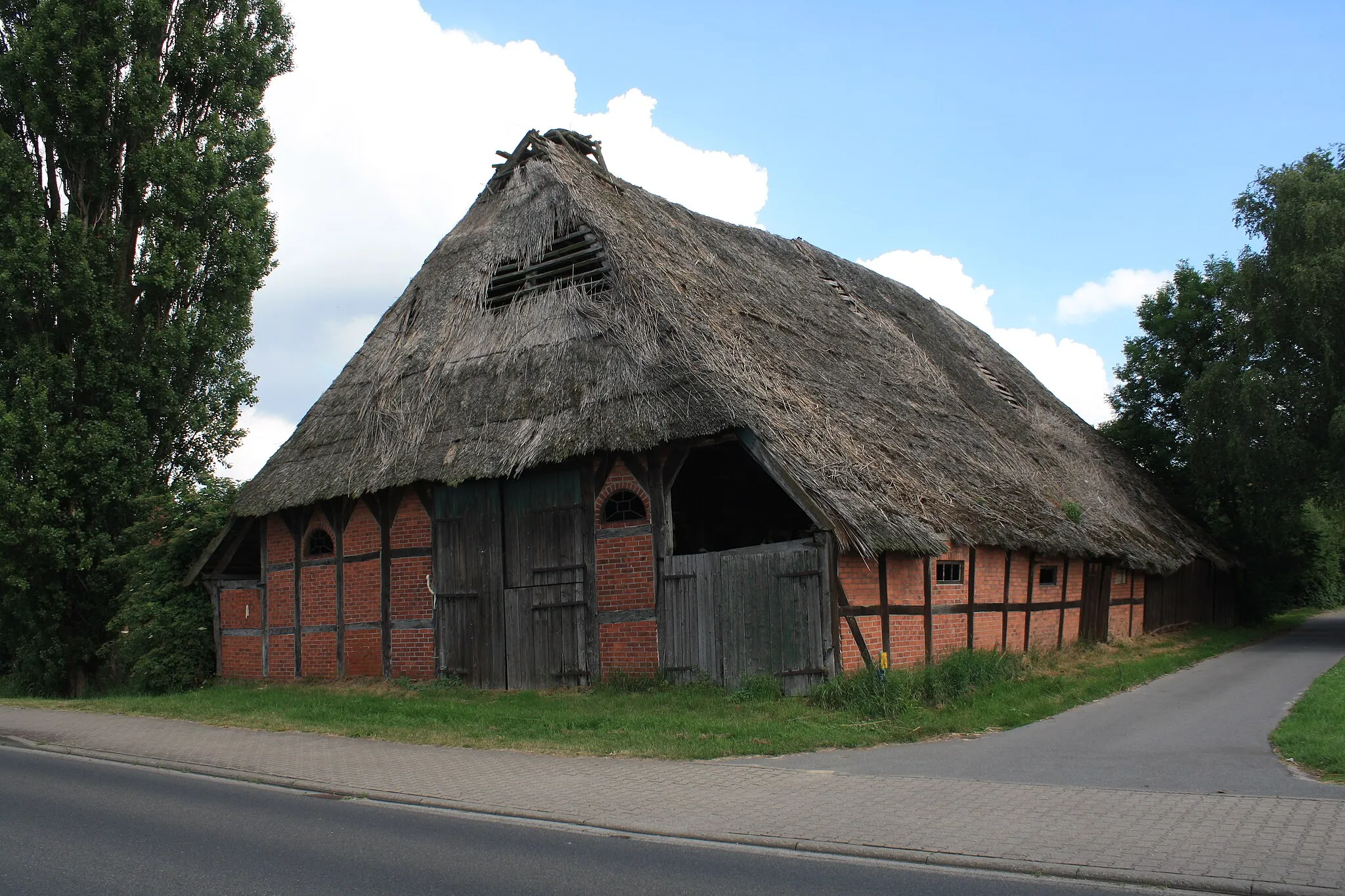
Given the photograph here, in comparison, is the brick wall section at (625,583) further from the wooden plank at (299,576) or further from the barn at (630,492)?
the wooden plank at (299,576)

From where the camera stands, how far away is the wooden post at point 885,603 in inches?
502

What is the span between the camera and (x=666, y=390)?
13062 millimetres

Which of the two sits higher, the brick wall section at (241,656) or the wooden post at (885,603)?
the wooden post at (885,603)

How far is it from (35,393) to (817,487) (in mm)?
14970

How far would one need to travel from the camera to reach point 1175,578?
24.1 meters

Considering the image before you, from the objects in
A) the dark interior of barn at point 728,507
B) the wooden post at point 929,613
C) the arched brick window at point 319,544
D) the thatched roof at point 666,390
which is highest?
the thatched roof at point 666,390

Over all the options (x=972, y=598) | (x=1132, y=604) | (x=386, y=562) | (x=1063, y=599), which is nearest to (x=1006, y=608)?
(x=972, y=598)

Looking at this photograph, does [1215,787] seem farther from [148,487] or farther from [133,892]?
[148,487]

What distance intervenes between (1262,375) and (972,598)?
12170mm

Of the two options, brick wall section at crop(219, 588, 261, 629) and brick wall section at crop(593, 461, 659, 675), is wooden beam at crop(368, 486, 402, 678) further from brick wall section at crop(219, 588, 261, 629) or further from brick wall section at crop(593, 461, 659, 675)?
brick wall section at crop(593, 461, 659, 675)

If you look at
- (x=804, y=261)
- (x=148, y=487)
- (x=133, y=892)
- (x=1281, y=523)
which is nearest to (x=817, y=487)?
(x=133, y=892)

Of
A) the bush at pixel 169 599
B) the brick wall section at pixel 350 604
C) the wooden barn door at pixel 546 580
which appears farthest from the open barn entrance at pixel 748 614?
the bush at pixel 169 599

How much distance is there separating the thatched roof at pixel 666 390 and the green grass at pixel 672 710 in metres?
1.78

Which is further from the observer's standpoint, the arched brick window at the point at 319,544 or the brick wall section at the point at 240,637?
the brick wall section at the point at 240,637
